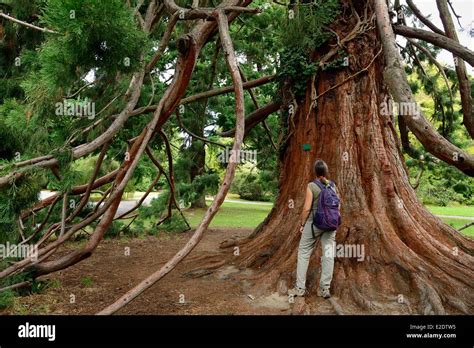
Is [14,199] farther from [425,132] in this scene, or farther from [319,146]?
[319,146]

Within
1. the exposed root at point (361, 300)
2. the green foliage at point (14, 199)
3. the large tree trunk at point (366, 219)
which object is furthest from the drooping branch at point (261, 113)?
the green foliage at point (14, 199)

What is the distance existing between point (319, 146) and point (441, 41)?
2055mm

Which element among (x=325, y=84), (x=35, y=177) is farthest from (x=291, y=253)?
(x=35, y=177)

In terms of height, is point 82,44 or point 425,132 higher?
point 82,44

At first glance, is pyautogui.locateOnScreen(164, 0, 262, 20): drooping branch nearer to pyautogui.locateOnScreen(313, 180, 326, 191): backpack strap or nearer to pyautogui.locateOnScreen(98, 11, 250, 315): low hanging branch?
pyautogui.locateOnScreen(98, 11, 250, 315): low hanging branch

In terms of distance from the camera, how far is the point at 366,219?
5.36 metres

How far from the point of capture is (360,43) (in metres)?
6.19

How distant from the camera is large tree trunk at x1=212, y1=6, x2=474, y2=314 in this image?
4754 millimetres

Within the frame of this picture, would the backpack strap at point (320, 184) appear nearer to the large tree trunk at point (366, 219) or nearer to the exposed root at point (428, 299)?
the large tree trunk at point (366, 219)

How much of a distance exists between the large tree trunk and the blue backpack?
24.7 inches

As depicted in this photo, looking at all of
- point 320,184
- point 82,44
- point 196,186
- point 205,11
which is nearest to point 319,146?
point 320,184

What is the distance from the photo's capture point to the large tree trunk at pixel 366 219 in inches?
187

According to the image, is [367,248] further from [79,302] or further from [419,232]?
[79,302]

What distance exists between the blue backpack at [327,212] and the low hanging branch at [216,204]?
1.56 m
